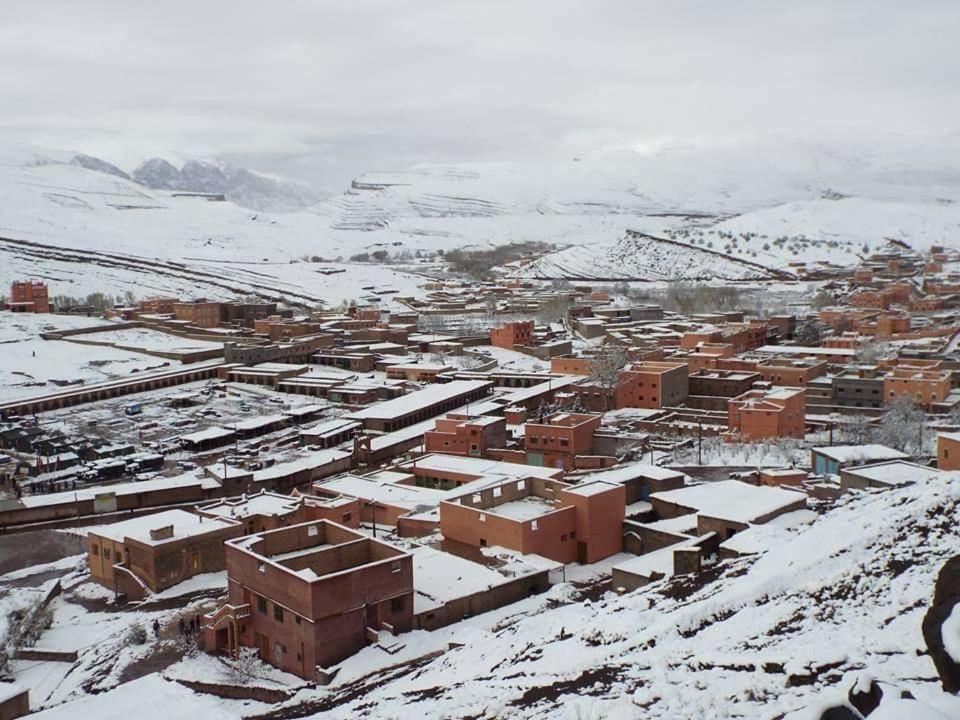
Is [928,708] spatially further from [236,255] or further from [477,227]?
[477,227]

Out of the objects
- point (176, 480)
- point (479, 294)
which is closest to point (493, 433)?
point (176, 480)

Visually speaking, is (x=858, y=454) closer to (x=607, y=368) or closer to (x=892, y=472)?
(x=892, y=472)

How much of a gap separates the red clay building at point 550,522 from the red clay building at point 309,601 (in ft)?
6.27

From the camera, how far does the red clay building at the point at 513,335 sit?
31.8 m

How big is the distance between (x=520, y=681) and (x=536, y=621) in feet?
6.92

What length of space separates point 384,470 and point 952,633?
1244 centimetres

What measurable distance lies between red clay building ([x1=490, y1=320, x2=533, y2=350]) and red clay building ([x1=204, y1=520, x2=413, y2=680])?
74.3 feet

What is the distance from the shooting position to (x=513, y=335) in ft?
104

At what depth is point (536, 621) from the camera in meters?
7.79

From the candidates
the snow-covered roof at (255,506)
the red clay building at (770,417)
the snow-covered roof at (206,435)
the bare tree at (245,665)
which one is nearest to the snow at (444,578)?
the bare tree at (245,665)

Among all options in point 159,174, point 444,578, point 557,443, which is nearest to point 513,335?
point 557,443

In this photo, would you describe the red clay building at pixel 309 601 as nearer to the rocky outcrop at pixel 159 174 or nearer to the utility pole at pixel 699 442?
the utility pole at pixel 699 442

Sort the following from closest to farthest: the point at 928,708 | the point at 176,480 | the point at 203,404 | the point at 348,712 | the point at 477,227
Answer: the point at 928,708 < the point at 348,712 < the point at 176,480 < the point at 203,404 < the point at 477,227

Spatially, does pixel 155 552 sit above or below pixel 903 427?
below
